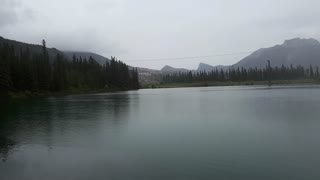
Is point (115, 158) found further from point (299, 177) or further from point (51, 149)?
point (299, 177)

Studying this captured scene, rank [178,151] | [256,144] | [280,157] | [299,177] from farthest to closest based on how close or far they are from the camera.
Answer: [256,144], [178,151], [280,157], [299,177]

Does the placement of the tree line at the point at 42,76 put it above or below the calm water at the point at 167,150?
above

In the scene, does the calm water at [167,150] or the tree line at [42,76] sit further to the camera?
the tree line at [42,76]

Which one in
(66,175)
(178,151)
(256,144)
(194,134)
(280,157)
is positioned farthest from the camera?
(194,134)

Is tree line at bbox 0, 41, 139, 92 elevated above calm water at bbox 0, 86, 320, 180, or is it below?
above

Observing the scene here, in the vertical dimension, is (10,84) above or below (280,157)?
above

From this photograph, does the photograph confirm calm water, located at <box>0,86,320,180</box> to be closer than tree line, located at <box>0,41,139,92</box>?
Yes

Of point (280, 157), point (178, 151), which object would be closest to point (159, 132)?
point (178, 151)

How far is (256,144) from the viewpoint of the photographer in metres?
23.6

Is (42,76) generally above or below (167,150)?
above

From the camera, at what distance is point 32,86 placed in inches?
4756

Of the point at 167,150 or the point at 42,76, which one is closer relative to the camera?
the point at 167,150

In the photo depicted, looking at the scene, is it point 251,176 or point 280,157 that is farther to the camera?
point 280,157

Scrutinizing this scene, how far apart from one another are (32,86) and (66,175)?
112 meters
